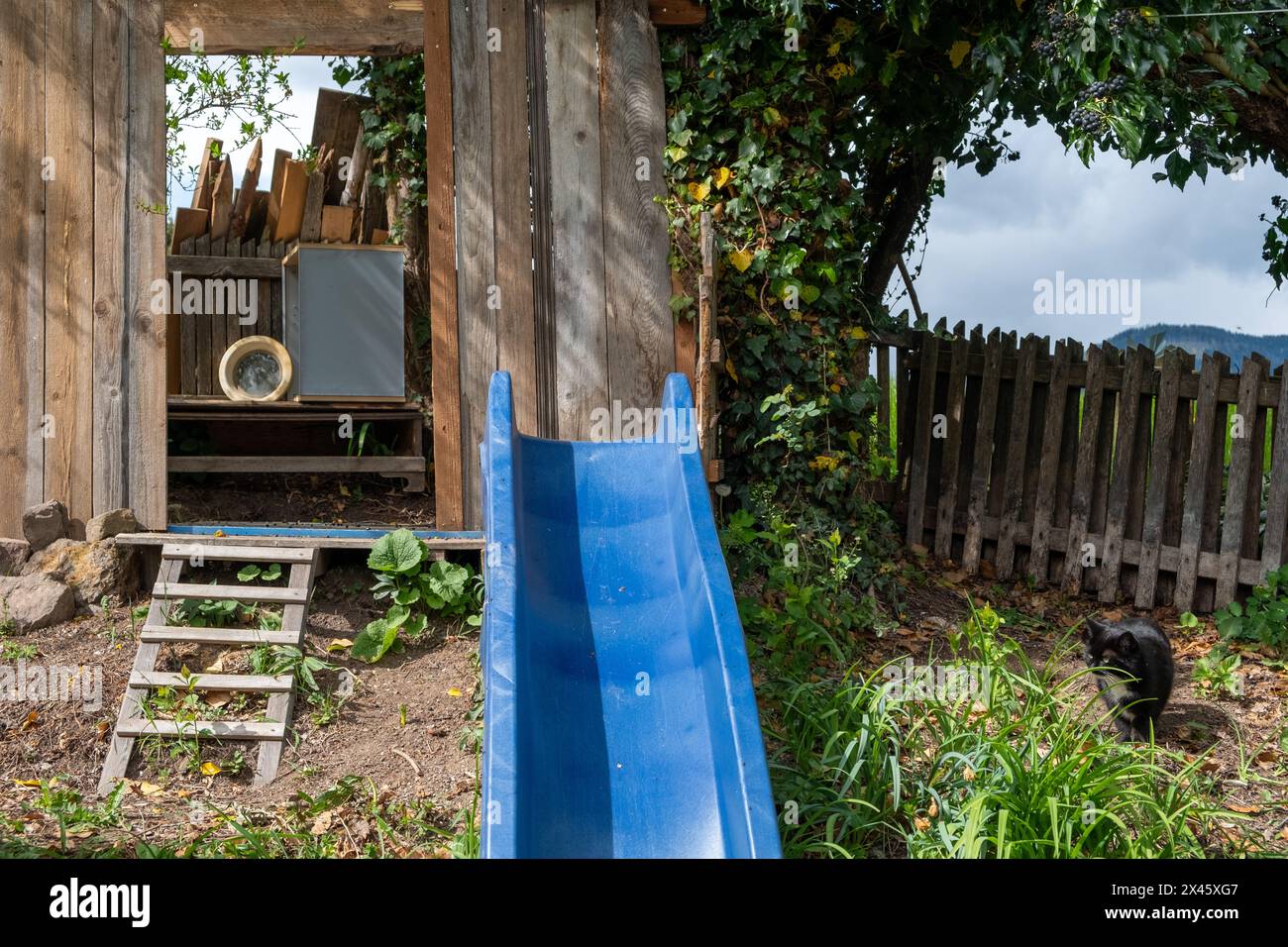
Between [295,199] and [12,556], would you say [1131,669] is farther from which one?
[295,199]

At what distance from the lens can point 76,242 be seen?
20.7 feet

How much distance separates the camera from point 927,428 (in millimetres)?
8445

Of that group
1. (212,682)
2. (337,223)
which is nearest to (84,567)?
(212,682)

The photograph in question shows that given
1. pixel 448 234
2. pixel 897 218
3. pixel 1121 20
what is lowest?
pixel 448 234

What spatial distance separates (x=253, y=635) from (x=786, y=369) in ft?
10.6

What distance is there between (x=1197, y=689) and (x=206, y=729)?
5051 millimetres

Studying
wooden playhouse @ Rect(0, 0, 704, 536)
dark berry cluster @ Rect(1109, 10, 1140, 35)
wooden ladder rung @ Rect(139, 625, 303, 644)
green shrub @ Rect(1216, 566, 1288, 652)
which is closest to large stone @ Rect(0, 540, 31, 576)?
wooden playhouse @ Rect(0, 0, 704, 536)

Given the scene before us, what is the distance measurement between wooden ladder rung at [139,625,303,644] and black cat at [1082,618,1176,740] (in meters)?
3.76

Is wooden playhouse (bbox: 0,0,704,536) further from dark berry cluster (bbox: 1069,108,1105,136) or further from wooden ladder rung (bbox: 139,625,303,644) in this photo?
dark berry cluster (bbox: 1069,108,1105,136)

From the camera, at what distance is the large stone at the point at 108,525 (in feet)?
20.5

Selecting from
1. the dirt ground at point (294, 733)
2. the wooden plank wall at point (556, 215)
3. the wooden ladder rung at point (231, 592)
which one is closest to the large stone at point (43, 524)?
the dirt ground at point (294, 733)

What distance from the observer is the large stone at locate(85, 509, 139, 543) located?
246 inches

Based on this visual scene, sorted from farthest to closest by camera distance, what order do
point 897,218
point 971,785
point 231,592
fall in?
1. point 897,218
2. point 231,592
3. point 971,785
